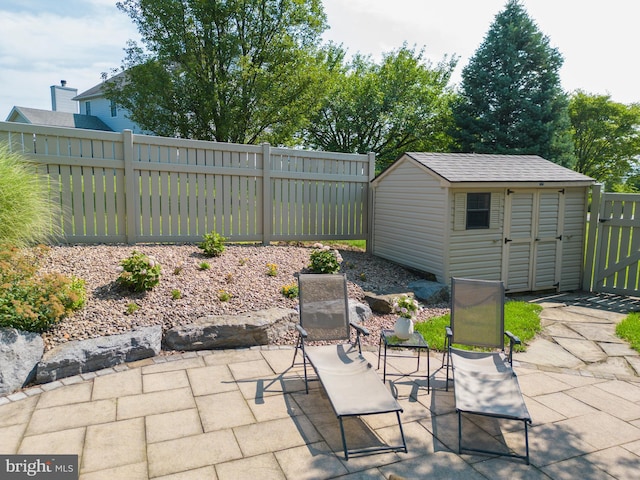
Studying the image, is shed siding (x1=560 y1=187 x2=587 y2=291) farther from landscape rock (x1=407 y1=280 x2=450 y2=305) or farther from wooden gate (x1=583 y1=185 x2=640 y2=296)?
landscape rock (x1=407 y1=280 x2=450 y2=305)

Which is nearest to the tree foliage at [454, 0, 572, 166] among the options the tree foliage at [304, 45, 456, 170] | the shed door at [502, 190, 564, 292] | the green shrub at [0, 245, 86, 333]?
the tree foliage at [304, 45, 456, 170]

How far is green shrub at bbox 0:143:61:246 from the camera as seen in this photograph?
4.84 metres

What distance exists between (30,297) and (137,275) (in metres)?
1.10

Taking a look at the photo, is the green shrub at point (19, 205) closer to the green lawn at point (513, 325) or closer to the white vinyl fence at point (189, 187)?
the white vinyl fence at point (189, 187)

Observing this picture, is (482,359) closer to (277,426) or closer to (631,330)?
(277,426)

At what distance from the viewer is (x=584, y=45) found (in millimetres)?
6137

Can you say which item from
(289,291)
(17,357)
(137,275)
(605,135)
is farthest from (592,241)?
(605,135)

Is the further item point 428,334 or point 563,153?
point 563,153

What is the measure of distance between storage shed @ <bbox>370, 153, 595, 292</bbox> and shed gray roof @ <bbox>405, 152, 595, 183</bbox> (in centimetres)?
2

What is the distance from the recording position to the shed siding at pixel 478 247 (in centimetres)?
691

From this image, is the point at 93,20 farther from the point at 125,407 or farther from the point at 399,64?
the point at 399,64

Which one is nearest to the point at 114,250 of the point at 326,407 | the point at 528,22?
the point at 326,407

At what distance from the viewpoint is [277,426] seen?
312 centimetres

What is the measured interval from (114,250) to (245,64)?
7290 millimetres
